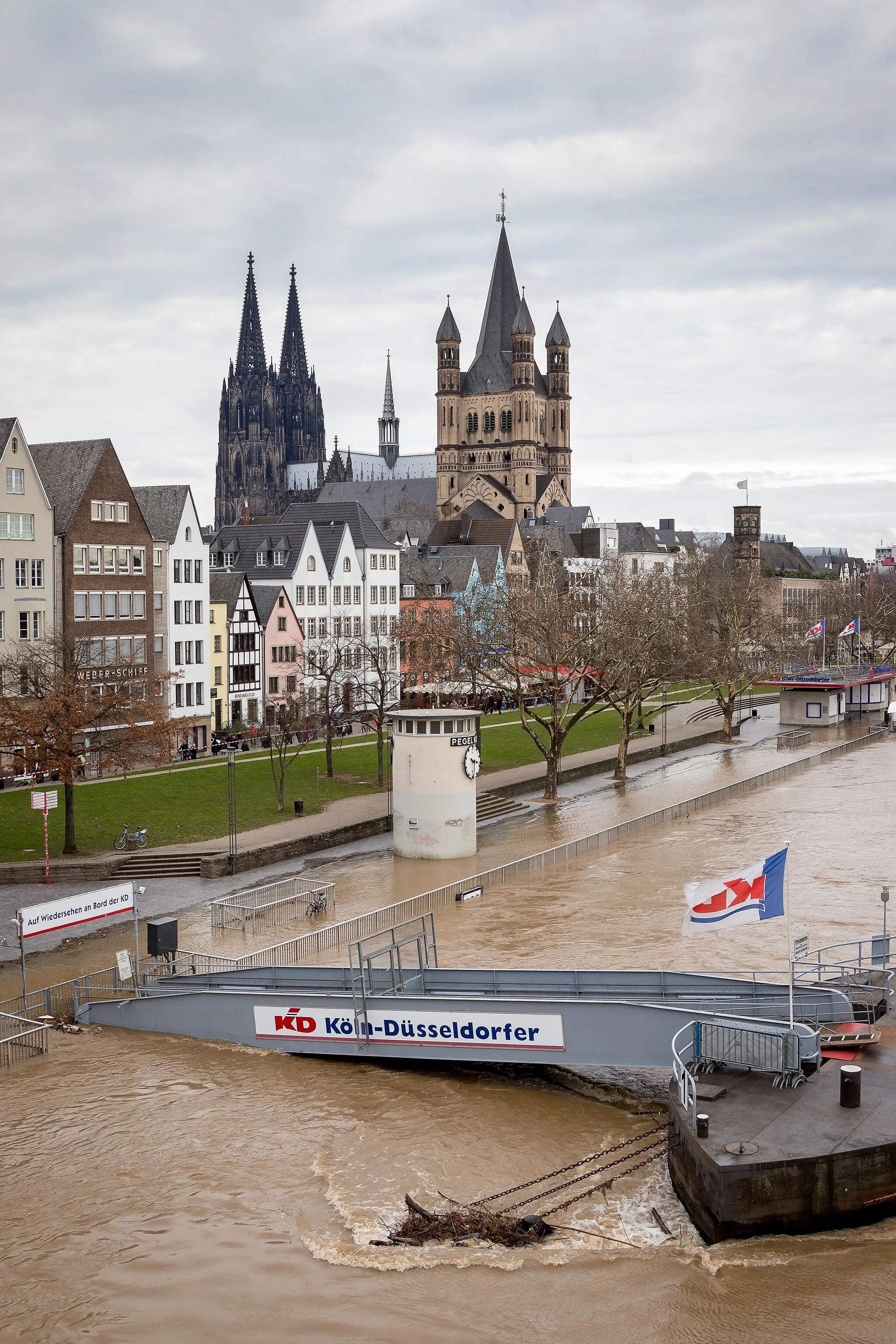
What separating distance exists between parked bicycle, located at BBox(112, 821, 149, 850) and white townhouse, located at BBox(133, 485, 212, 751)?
21912 millimetres

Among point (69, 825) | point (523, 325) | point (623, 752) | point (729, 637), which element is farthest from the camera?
point (523, 325)

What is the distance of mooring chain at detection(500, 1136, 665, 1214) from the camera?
2011 centimetres

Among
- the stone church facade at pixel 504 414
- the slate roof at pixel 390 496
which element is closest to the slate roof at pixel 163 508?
the slate roof at pixel 390 496

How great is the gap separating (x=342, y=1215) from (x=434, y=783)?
25.0 m

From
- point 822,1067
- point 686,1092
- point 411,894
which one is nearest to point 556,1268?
point 686,1092

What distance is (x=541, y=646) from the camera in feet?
228

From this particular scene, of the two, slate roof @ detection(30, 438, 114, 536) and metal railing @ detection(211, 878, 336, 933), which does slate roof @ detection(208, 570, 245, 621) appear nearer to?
slate roof @ detection(30, 438, 114, 536)

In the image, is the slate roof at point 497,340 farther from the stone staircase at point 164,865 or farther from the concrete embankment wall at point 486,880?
the stone staircase at point 164,865

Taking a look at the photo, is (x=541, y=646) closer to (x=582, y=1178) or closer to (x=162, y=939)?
(x=162, y=939)

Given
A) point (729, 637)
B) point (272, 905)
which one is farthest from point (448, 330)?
point (272, 905)

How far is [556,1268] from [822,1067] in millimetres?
5901

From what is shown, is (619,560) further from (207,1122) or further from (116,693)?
(207,1122)

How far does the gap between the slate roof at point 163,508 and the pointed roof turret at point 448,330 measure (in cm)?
11584

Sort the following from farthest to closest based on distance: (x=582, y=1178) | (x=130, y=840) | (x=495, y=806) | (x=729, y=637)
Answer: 1. (x=729, y=637)
2. (x=495, y=806)
3. (x=130, y=840)
4. (x=582, y=1178)
